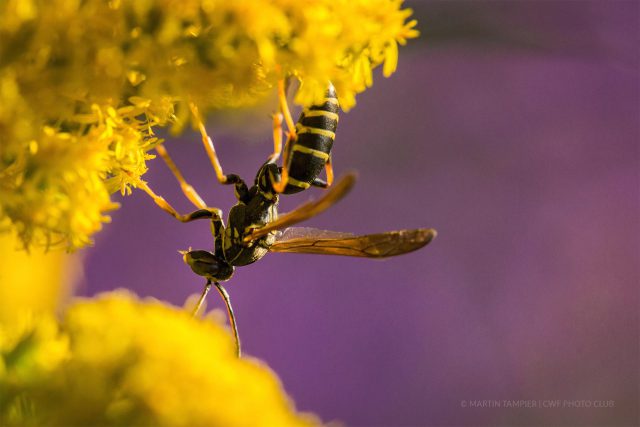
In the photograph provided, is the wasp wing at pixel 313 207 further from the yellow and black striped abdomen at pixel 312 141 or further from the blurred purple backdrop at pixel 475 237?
the blurred purple backdrop at pixel 475 237

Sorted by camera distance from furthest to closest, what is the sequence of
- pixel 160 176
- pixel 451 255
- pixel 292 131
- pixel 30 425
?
1. pixel 451 255
2. pixel 160 176
3. pixel 292 131
4. pixel 30 425

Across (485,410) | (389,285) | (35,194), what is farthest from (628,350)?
(35,194)

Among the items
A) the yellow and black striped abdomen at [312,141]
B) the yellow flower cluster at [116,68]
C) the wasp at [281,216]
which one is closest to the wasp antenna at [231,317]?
the wasp at [281,216]

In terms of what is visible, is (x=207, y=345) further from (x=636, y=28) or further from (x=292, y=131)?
(x=636, y=28)

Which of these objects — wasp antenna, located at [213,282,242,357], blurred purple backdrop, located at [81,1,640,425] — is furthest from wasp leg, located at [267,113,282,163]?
blurred purple backdrop, located at [81,1,640,425]

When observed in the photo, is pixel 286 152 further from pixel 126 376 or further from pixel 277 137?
pixel 126 376
